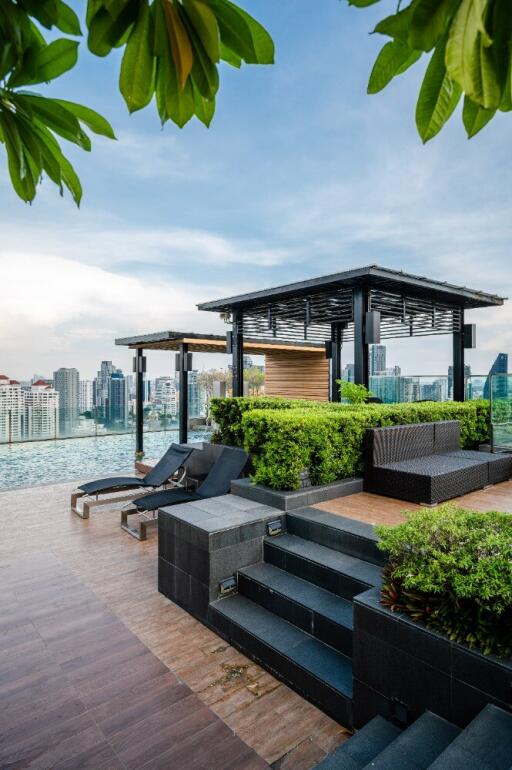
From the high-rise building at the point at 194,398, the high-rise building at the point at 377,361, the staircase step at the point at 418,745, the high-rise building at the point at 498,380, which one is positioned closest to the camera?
the staircase step at the point at 418,745

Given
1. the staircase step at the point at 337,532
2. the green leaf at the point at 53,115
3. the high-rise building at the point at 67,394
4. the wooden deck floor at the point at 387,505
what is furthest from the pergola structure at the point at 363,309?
the green leaf at the point at 53,115

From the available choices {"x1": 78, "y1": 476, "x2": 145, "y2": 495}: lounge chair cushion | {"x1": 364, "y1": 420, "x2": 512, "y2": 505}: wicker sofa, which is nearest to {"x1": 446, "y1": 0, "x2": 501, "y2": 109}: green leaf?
{"x1": 364, "y1": 420, "x2": 512, "y2": 505}: wicker sofa

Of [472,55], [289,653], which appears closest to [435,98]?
[472,55]

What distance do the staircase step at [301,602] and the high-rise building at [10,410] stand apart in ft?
31.5

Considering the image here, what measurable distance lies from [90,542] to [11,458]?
6315 millimetres

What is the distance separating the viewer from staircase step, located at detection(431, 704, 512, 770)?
5.74ft

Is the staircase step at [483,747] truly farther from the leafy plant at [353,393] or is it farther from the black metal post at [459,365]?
the black metal post at [459,365]

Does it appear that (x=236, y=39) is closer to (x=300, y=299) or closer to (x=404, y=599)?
(x=404, y=599)

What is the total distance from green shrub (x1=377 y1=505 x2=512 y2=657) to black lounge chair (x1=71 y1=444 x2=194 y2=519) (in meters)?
4.93

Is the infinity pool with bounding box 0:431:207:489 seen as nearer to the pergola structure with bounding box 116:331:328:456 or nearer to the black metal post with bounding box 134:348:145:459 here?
the black metal post with bounding box 134:348:145:459

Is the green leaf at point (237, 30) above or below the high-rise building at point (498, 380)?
above

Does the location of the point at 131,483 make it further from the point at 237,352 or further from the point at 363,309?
the point at 363,309

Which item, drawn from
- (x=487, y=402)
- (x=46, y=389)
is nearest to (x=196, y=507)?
(x=487, y=402)

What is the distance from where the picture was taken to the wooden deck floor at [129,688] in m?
2.38
